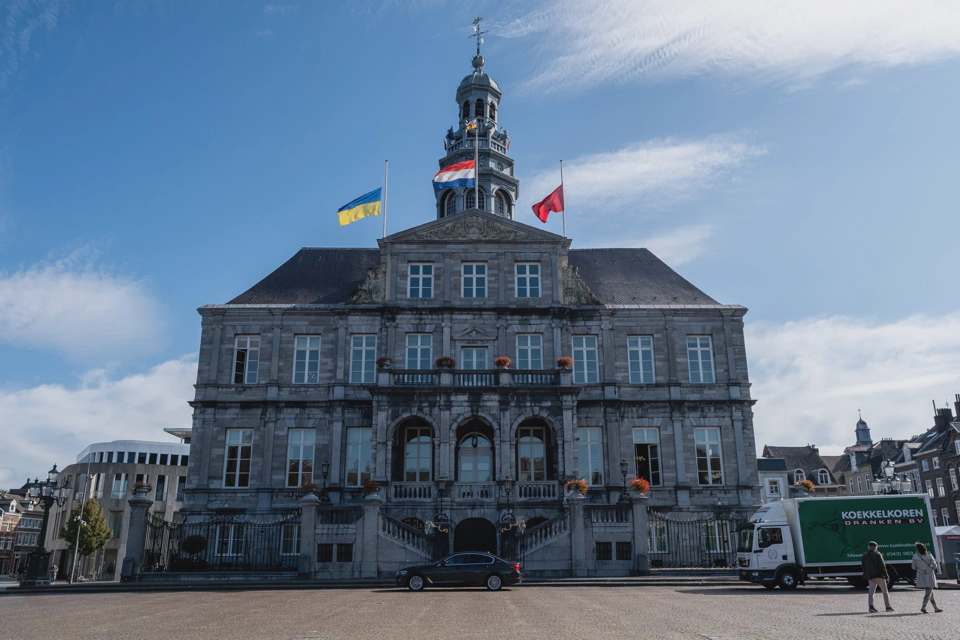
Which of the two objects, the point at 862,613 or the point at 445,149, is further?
the point at 445,149

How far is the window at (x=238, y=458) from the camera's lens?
38.5 meters

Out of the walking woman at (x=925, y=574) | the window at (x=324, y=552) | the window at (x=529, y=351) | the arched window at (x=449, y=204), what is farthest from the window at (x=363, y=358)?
the walking woman at (x=925, y=574)

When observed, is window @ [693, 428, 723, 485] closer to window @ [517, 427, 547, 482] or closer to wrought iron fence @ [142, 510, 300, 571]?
window @ [517, 427, 547, 482]

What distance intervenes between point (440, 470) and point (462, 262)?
1185 centimetres

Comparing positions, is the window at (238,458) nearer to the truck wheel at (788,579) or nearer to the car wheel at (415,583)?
the car wheel at (415,583)

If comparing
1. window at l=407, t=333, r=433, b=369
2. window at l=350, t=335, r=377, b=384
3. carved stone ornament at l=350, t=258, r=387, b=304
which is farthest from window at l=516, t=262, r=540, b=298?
window at l=350, t=335, r=377, b=384

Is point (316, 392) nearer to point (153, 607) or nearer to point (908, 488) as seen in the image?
point (153, 607)

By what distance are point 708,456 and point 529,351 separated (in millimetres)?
10639

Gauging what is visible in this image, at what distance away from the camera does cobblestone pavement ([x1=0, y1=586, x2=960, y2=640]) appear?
44.7 ft

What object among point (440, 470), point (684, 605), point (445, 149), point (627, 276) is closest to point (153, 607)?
point (684, 605)

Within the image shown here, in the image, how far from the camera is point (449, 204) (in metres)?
55.2

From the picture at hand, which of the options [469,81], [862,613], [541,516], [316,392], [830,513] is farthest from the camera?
[469,81]

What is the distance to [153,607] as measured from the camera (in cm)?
1950

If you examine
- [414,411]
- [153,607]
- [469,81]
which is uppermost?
[469,81]
